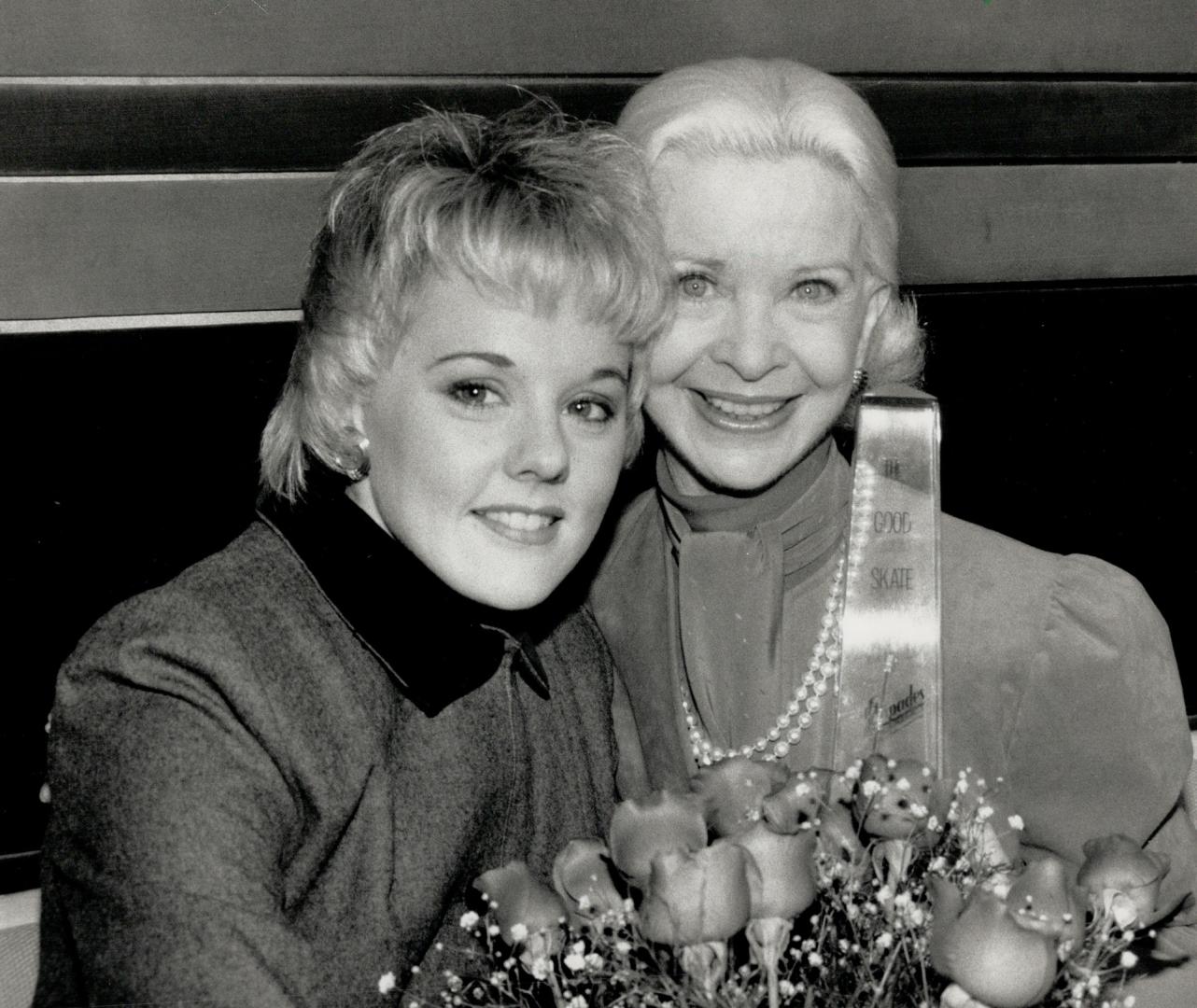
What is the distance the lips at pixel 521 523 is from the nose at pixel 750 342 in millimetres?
310

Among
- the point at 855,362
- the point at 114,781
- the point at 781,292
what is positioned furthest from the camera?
the point at 855,362

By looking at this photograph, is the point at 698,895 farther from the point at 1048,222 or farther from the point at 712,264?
the point at 1048,222

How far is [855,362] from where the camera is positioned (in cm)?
179

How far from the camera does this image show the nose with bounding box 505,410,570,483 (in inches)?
56.0

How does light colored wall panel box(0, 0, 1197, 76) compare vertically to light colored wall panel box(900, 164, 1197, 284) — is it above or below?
above

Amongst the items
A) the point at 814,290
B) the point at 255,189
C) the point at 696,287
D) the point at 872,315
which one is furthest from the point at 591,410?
the point at 255,189

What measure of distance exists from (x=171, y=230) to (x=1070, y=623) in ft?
4.45

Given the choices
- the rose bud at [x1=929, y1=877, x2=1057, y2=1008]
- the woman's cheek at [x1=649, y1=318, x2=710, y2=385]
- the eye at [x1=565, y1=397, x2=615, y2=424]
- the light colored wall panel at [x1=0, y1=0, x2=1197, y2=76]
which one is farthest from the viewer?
the light colored wall panel at [x1=0, y1=0, x2=1197, y2=76]

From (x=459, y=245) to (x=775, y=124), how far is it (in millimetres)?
441

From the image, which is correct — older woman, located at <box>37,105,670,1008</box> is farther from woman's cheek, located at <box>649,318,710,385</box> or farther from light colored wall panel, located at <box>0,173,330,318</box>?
light colored wall panel, located at <box>0,173,330,318</box>

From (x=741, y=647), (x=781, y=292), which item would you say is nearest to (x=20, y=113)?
(x=781, y=292)

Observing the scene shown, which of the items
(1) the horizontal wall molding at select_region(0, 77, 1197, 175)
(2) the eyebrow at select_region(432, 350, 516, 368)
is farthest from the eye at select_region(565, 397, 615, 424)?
(1) the horizontal wall molding at select_region(0, 77, 1197, 175)

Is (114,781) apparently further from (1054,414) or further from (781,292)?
(1054,414)

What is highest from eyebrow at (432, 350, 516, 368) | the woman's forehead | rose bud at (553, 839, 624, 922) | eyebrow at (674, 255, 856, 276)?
the woman's forehead
